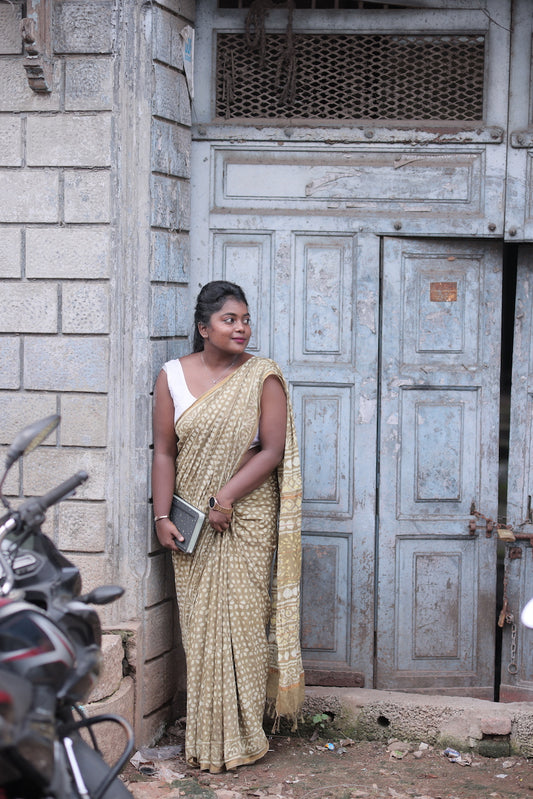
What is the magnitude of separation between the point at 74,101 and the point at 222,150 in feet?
2.46

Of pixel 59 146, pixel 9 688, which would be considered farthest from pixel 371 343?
pixel 9 688

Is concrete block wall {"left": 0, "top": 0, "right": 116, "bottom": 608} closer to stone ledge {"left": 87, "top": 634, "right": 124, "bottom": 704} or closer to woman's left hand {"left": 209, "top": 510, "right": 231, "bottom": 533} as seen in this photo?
stone ledge {"left": 87, "top": 634, "right": 124, "bottom": 704}

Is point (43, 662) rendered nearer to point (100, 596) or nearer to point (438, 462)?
point (100, 596)

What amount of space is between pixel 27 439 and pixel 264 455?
185 centimetres

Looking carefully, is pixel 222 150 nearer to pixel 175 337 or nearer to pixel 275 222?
pixel 275 222

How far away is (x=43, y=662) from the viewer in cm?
185

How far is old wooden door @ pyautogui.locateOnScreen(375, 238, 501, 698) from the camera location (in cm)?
432

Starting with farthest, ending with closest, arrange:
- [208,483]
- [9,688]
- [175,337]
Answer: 1. [175,337]
2. [208,483]
3. [9,688]

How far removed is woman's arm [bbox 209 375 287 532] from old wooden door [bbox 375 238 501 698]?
70 centimetres

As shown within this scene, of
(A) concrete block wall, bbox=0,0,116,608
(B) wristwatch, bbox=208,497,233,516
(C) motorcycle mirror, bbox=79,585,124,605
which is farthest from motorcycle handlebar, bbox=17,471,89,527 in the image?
(A) concrete block wall, bbox=0,0,116,608

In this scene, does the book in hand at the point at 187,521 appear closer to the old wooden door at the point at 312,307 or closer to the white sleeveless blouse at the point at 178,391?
the white sleeveless blouse at the point at 178,391

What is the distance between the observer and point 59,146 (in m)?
3.94

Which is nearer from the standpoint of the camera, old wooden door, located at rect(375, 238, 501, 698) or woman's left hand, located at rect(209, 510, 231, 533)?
woman's left hand, located at rect(209, 510, 231, 533)

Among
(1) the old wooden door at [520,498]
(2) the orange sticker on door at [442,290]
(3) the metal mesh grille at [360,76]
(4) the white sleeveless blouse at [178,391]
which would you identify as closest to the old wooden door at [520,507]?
(1) the old wooden door at [520,498]
